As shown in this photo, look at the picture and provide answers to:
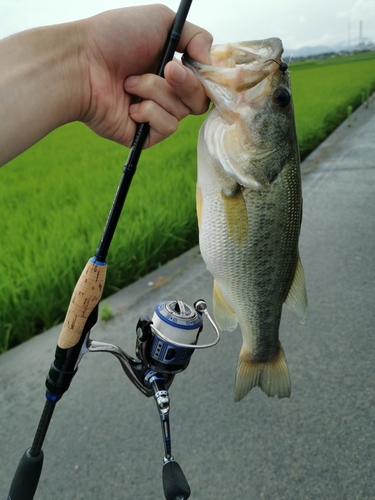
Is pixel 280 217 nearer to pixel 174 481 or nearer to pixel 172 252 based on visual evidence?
pixel 174 481

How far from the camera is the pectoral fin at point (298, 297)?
5.05ft

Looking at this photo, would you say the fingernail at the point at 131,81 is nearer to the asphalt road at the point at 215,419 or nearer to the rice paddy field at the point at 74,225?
the asphalt road at the point at 215,419

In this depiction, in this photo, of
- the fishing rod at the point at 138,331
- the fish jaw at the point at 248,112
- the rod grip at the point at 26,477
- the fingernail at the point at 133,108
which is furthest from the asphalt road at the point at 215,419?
the fingernail at the point at 133,108

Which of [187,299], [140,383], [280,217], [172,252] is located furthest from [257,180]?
[172,252]

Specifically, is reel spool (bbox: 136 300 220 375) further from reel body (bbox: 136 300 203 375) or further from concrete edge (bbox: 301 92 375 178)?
concrete edge (bbox: 301 92 375 178)

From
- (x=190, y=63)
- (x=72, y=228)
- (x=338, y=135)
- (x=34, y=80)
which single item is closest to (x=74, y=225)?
(x=72, y=228)

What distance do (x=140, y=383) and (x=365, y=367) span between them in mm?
1733

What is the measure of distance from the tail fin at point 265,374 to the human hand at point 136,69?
0.84m

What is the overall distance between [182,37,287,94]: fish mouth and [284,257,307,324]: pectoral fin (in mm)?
587

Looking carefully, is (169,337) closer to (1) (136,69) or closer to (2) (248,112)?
(2) (248,112)

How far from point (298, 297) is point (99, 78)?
1007 millimetres

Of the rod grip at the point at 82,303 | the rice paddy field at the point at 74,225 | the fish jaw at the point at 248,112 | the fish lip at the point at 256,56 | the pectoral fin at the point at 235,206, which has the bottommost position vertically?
the rice paddy field at the point at 74,225

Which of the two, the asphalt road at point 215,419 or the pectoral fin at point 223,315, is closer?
the pectoral fin at point 223,315

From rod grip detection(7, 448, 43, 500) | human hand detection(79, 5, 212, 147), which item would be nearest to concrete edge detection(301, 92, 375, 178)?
human hand detection(79, 5, 212, 147)
